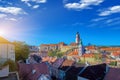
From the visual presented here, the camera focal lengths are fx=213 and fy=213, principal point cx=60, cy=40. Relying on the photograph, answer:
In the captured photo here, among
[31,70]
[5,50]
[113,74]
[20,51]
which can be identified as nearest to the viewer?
[113,74]

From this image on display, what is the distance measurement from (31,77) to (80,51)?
114 m

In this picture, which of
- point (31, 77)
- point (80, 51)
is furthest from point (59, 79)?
point (80, 51)

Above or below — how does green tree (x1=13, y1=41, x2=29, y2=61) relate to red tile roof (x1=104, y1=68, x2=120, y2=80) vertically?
above

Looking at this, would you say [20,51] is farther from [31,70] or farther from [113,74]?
[113,74]

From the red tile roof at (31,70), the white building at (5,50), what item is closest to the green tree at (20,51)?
the white building at (5,50)

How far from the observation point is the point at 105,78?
110 ft

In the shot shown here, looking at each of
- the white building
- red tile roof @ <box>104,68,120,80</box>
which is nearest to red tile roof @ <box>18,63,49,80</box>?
the white building

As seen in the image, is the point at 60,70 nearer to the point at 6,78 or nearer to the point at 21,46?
the point at 21,46

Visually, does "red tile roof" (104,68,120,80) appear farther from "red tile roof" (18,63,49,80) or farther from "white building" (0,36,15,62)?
"white building" (0,36,15,62)

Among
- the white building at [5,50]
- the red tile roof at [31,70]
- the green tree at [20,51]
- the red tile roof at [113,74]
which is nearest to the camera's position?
the red tile roof at [113,74]

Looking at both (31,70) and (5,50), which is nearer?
(31,70)

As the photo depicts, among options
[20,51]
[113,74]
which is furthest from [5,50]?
[113,74]

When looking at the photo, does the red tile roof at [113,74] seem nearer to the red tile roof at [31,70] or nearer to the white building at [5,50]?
the red tile roof at [31,70]

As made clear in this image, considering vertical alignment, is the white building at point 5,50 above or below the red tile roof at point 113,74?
above
